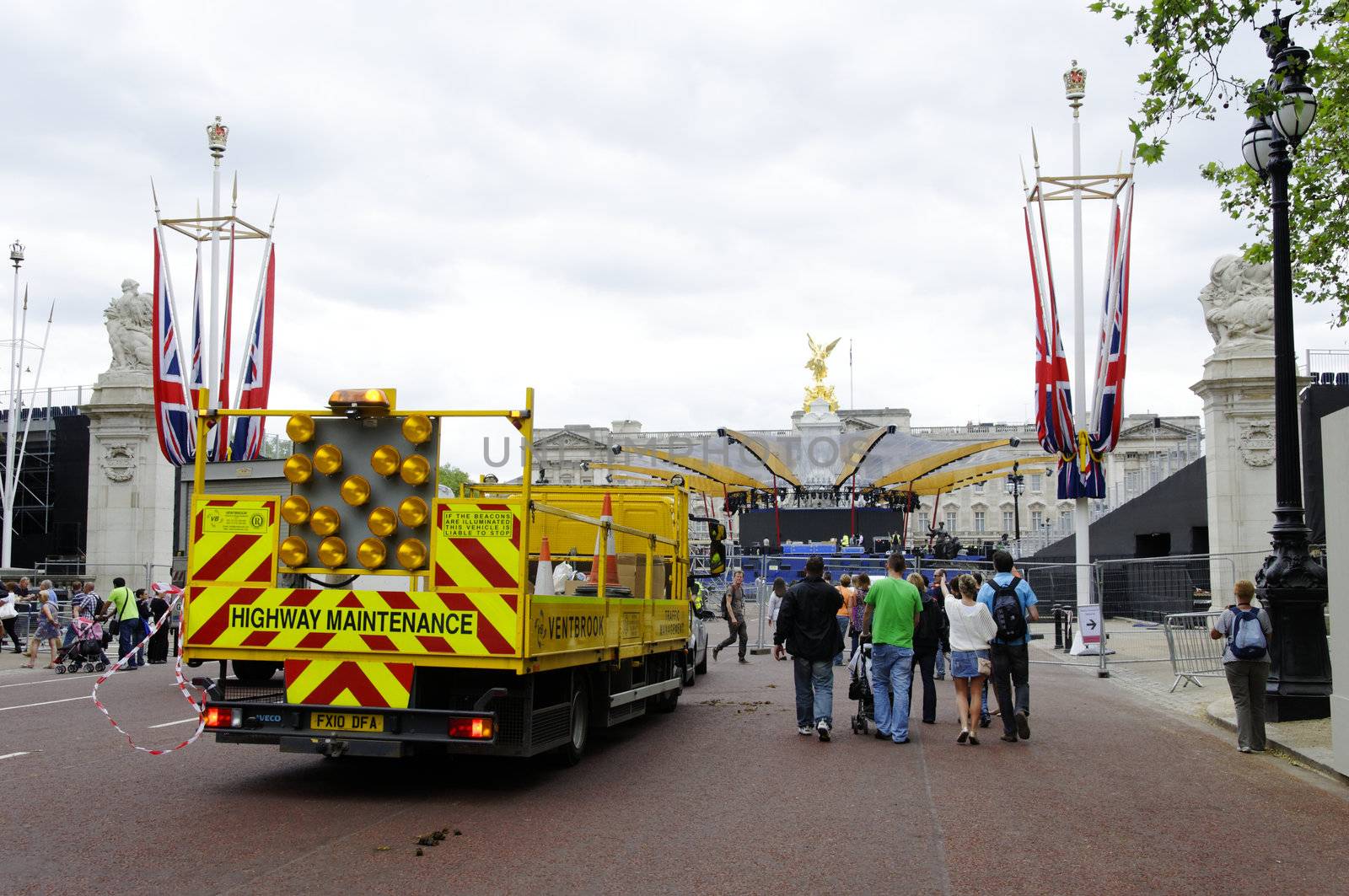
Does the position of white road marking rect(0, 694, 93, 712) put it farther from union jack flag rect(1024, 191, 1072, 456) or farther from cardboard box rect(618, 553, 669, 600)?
union jack flag rect(1024, 191, 1072, 456)

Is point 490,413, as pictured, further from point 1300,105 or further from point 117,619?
point 117,619

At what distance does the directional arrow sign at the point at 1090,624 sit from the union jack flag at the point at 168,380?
19.0 meters

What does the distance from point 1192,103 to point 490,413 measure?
25.7 feet

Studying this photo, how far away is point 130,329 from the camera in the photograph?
1432 inches

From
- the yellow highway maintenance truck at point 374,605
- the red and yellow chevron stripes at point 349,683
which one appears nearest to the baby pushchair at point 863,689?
the yellow highway maintenance truck at point 374,605

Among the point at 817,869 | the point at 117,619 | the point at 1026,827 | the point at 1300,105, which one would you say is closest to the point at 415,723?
the point at 817,869

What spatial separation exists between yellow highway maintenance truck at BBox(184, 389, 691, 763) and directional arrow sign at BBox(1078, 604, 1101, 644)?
47.4ft

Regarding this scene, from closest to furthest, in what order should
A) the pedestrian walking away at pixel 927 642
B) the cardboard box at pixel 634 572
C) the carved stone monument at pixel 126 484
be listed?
the cardboard box at pixel 634 572, the pedestrian walking away at pixel 927 642, the carved stone monument at pixel 126 484

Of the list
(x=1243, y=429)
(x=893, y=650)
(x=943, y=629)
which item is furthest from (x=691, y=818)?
(x=1243, y=429)

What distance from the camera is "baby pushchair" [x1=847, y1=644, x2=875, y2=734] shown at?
1228 cm

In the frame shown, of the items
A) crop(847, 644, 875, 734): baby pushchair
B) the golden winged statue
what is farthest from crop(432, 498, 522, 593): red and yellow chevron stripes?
the golden winged statue

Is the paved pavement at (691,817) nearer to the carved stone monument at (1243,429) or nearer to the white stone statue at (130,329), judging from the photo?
the carved stone monument at (1243,429)

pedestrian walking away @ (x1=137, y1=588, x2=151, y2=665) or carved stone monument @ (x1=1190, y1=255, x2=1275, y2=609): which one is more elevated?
carved stone monument @ (x1=1190, y1=255, x2=1275, y2=609)

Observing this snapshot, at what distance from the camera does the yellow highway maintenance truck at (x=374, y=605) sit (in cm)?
804
